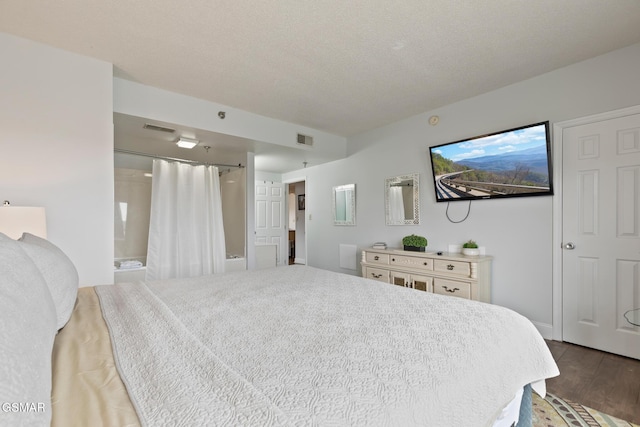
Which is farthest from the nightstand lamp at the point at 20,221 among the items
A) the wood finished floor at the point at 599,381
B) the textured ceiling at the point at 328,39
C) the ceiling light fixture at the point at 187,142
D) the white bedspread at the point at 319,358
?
the wood finished floor at the point at 599,381

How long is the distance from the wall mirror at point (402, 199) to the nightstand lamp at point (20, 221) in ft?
12.2

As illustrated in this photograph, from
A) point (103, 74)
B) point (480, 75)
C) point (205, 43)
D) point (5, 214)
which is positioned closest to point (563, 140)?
point (480, 75)

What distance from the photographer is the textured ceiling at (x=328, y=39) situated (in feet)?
6.57

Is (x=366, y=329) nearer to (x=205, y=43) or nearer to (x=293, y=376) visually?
(x=293, y=376)

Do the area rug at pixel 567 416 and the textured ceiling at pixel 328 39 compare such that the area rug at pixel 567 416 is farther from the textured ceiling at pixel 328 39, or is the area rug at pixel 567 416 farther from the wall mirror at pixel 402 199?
the textured ceiling at pixel 328 39

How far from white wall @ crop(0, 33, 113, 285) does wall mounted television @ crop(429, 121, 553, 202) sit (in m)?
3.53

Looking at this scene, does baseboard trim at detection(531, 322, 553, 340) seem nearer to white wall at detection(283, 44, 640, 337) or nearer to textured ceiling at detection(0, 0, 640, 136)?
white wall at detection(283, 44, 640, 337)

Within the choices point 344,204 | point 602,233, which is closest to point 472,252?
point 602,233

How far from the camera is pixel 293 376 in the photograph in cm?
81

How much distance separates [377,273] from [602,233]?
227 centimetres

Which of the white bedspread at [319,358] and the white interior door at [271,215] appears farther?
the white interior door at [271,215]

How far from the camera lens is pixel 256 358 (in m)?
0.93

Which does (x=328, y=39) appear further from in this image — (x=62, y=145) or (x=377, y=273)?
(x=377, y=273)

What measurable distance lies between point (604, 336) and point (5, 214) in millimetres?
4728
